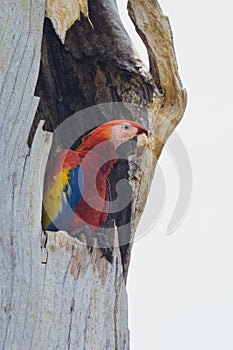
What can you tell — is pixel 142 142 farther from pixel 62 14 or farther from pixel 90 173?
pixel 62 14

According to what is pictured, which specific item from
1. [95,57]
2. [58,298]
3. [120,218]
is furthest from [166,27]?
[58,298]

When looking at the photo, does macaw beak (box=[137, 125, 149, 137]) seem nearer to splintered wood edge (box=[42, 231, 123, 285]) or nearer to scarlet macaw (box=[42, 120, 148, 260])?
scarlet macaw (box=[42, 120, 148, 260])

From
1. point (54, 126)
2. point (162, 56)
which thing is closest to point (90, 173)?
point (54, 126)

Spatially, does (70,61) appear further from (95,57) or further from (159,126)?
(159,126)

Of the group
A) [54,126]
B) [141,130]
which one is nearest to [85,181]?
[141,130]

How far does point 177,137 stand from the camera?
379 cm

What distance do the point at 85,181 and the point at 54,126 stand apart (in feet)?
1.72

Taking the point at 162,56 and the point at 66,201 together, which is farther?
the point at 162,56

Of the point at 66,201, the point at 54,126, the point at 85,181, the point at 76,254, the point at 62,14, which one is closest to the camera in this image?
the point at 76,254

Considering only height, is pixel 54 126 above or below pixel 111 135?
above

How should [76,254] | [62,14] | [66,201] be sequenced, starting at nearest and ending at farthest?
[76,254] → [62,14] → [66,201]

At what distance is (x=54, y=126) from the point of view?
4133 millimetres

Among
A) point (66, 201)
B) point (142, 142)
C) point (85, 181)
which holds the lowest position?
point (66, 201)

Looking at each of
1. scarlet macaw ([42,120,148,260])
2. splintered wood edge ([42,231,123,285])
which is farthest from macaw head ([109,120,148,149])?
splintered wood edge ([42,231,123,285])
